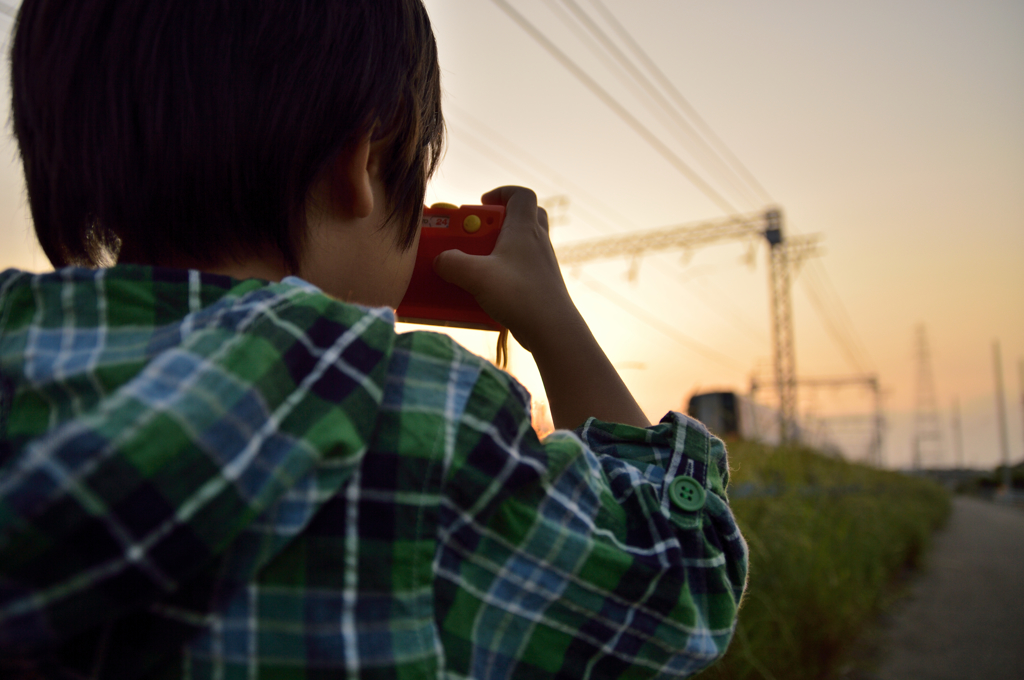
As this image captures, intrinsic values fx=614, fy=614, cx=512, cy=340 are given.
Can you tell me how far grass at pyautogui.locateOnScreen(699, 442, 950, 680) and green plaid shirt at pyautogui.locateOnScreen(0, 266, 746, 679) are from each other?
1.36m

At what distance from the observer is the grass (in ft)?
7.43

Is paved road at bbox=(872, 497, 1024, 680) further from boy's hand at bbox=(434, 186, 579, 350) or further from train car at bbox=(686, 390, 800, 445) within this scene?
boy's hand at bbox=(434, 186, 579, 350)

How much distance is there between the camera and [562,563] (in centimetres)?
51

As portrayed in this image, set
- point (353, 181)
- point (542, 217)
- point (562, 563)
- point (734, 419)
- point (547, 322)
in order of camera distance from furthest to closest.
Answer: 1. point (734, 419)
2. point (542, 217)
3. point (547, 322)
4. point (353, 181)
5. point (562, 563)

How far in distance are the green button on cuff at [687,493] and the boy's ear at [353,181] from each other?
421mm

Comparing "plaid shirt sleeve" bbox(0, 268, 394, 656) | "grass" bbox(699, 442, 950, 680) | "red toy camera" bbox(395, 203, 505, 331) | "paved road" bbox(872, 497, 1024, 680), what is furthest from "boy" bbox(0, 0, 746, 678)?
"paved road" bbox(872, 497, 1024, 680)

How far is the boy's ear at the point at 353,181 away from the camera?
2.00ft

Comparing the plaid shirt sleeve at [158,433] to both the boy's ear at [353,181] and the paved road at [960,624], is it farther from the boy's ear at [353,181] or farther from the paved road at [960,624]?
the paved road at [960,624]

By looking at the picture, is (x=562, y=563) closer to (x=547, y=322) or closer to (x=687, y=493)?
(x=687, y=493)

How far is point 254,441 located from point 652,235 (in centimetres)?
1287

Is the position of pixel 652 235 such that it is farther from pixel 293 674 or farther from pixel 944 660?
pixel 293 674

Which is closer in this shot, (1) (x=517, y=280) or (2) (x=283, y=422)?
(2) (x=283, y=422)

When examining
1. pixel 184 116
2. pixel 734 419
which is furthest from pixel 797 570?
pixel 734 419

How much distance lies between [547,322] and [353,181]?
10.9 inches
